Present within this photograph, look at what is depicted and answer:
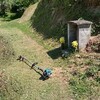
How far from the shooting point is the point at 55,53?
12.1 meters

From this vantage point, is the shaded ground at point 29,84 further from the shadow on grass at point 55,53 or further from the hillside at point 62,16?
the hillside at point 62,16

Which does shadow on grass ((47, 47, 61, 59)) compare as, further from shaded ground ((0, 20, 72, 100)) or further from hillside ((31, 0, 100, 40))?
hillside ((31, 0, 100, 40))

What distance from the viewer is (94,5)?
42.4 feet

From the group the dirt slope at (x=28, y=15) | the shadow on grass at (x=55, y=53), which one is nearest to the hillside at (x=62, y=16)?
the shadow on grass at (x=55, y=53)

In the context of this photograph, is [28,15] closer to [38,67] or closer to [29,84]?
[38,67]

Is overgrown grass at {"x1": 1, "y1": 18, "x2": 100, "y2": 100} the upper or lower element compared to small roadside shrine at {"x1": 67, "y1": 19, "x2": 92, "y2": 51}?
lower

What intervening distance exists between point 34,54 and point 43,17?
24.0 ft

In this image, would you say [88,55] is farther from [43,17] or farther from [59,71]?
[43,17]

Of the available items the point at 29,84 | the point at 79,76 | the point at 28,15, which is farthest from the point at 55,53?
the point at 28,15

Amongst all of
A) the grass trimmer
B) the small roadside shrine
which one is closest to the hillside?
the small roadside shrine

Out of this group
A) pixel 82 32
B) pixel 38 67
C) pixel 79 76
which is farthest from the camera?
pixel 82 32

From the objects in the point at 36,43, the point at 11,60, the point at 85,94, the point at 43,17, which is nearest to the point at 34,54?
the point at 11,60

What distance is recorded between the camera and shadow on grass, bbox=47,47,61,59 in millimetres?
11705

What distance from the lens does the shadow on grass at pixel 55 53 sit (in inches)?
461
